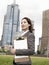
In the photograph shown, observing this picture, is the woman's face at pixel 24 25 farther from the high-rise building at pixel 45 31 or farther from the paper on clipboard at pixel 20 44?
the high-rise building at pixel 45 31

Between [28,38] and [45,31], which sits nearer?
[28,38]

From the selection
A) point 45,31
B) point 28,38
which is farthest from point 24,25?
point 45,31

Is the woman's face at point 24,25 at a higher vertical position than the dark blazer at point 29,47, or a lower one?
higher

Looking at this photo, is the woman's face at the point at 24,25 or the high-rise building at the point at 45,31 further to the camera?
the high-rise building at the point at 45,31

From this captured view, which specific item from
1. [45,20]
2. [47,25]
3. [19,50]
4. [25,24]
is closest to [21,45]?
[19,50]

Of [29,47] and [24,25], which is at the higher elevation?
[24,25]

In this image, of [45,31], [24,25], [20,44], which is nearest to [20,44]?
[20,44]

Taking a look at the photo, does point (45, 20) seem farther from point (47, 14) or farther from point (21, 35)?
point (21, 35)

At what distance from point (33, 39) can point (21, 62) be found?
232mm

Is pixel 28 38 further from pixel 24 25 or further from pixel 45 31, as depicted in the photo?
pixel 45 31

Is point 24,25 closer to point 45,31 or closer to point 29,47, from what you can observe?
point 29,47

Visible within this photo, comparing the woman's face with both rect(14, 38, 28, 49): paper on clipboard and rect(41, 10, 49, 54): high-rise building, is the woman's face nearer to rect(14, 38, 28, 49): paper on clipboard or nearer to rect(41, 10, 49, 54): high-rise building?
rect(14, 38, 28, 49): paper on clipboard

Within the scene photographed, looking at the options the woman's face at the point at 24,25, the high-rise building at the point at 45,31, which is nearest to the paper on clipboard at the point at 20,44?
the woman's face at the point at 24,25

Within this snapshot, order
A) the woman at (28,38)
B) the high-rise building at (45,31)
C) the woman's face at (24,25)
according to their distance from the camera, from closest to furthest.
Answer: the woman at (28,38) < the woman's face at (24,25) < the high-rise building at (45,31)
